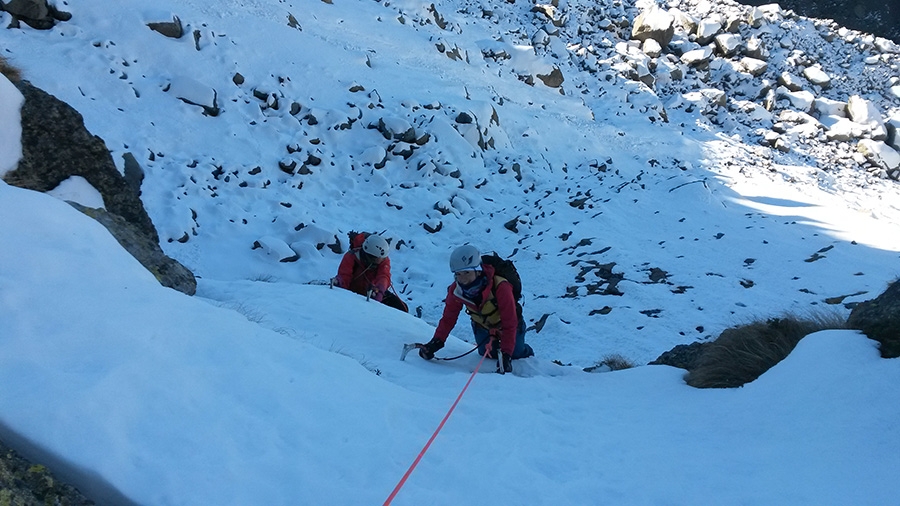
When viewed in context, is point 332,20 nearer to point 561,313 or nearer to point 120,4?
point 120,4

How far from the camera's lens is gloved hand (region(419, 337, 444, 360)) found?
5.84m

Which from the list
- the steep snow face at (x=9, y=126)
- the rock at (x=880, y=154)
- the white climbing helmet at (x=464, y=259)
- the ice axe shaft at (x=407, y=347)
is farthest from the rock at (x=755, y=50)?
the steep snow face at (x=9, y=126)

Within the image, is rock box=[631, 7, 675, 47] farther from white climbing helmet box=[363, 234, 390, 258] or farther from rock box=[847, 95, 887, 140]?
Result: white climbing helmet box=[363, 234, 390, 258]

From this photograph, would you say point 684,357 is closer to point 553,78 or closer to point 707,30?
point 553,78

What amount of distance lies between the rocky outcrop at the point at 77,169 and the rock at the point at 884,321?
18.7ft

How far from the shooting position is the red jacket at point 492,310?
5.59 metres

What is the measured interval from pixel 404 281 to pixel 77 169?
552 cm

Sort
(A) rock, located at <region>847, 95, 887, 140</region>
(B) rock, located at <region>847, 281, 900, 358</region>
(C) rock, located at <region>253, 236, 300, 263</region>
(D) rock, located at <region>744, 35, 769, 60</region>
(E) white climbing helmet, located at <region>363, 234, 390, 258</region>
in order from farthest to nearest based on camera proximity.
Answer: (D) rock, located at <region>744, 35, 769, 60</region>
(A) rock, located at <region>847, 95, 887, 140</region>
(C) rock, located at <region>253, 236, 300, 263</region>
(E) white climbing helmet, located at <region>363, 234, 390, 258</region>
(B) rock, located at <region>847, 281, 900, 358</region>

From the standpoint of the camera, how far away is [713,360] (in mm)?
5129

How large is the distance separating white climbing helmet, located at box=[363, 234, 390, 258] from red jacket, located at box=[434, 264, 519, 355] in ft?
6.58

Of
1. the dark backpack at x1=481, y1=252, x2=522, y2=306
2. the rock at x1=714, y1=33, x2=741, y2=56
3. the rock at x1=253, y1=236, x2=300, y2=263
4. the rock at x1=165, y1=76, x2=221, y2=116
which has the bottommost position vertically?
the rock at x1=253, y1=236, x2=300, y2=263

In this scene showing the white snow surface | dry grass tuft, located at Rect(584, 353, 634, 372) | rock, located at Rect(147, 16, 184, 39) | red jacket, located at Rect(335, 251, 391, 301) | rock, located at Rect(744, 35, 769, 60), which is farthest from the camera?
rock, located at Rect(744, 35, 769, 60)

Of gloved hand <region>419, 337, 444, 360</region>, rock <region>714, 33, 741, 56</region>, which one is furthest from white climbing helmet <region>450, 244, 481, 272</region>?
rock <region>714, 33, 741, 56</region>

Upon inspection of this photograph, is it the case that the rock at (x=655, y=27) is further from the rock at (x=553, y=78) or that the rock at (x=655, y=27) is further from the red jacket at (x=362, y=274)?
the red jacket at (x=362, y=274)
